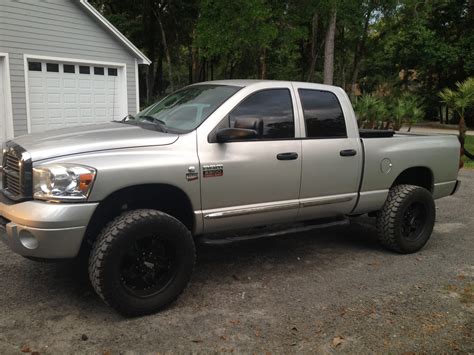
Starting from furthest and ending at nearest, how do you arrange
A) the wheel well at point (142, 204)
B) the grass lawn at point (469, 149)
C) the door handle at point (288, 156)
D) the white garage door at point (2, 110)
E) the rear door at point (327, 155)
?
the grass lawn at point (469, 149) → the white garage door at point (2, 110) → the rear door at point (327, 155) → the door handle at point (288, 156) → the wheel well at point (142, 204)

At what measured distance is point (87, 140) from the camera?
3811mm

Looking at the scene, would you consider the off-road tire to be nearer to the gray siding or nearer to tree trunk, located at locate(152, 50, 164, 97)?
the gray siding

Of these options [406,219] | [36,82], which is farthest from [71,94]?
[406,219]

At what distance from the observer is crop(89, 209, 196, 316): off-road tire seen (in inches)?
140

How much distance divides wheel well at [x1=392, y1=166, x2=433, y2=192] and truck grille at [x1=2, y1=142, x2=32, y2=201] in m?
4.23

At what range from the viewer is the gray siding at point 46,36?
11.3m

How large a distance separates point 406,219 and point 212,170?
9.12 ft

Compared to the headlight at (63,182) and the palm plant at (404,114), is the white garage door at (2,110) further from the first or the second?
the palm plant at (404,114)

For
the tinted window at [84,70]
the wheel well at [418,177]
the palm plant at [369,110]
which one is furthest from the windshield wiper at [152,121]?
the palm plant at [369,110]

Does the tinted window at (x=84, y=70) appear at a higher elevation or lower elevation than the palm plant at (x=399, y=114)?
higher

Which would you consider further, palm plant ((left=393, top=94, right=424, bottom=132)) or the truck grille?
palm plant ((left=393, top=94, right=424, bottom=132))

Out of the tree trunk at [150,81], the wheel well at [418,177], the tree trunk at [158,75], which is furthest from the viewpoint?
the tree trunk at [158,75]

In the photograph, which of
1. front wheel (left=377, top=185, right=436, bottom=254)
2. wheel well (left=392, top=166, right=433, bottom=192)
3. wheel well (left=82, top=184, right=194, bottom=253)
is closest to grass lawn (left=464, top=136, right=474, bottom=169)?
wheel well (left=392, top=166, right=433, bottom=192)

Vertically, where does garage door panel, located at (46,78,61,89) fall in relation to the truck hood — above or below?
above
